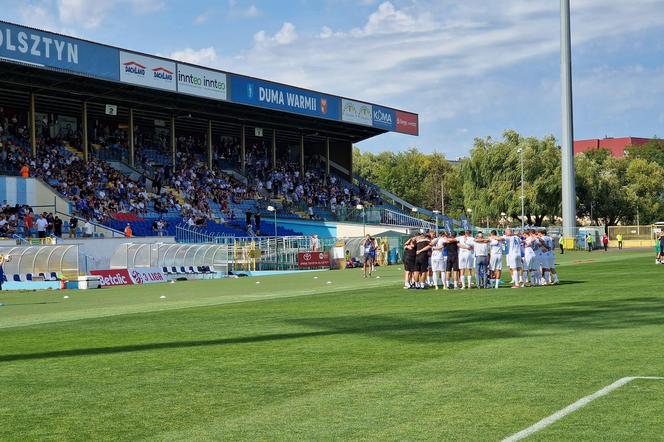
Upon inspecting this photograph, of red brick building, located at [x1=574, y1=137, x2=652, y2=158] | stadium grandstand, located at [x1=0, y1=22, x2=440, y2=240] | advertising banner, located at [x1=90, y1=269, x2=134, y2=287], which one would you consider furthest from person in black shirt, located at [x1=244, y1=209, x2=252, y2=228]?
red brick building, located at [x1=574, y1=137, x2=652, y2=158]

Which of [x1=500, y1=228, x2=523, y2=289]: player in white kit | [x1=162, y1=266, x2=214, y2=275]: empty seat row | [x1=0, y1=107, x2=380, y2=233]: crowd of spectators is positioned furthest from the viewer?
[x1=0, y1=107, x2=380, y2=233]: crowd of spectators

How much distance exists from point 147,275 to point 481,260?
18.3 meters

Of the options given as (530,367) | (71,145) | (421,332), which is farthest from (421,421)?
(71,145)

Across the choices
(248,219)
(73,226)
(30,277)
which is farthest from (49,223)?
(248,219)

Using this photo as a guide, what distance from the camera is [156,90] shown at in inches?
2221

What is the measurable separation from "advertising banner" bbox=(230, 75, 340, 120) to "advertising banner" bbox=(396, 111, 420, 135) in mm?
9515

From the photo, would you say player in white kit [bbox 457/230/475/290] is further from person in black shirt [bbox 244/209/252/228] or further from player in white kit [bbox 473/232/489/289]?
person in black shirt [bbox 244/209/252/228]

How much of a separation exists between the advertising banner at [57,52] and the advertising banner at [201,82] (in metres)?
5.60

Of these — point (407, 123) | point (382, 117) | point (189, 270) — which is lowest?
point (189, 270)

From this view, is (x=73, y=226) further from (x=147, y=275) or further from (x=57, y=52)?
(x=57, y=52)

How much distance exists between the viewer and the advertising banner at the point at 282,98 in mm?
61500

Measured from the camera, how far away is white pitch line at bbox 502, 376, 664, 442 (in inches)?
291

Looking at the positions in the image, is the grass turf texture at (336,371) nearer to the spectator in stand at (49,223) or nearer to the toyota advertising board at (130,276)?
the toyota advertising board at (130,276)

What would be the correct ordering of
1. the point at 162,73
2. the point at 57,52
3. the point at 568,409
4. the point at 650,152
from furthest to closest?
the point at 650,152
the point at 162,73
the point at 57,52
the point at 568,409
